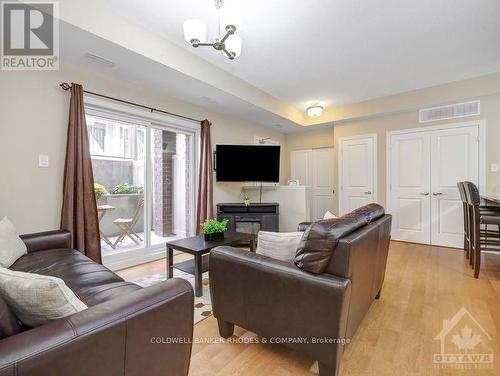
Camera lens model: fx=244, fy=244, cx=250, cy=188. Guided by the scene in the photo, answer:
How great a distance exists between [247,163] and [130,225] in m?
2.14

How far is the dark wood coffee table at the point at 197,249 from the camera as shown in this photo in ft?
7.61

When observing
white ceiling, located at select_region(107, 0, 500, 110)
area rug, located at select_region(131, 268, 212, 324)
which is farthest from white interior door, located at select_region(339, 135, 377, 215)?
area rug, located at select_region(131, 268, 212, 324)

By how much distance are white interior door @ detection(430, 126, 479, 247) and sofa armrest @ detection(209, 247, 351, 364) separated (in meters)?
3.95

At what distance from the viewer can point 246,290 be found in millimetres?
1538

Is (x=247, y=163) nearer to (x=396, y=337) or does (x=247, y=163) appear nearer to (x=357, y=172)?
(x=357, y=172)

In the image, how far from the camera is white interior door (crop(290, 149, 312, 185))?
604 cm

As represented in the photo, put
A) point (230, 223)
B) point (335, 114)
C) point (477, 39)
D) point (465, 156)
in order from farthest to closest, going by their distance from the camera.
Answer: point (335, 114)
point (230, 223)
point (465, 156)
point (477, 39)

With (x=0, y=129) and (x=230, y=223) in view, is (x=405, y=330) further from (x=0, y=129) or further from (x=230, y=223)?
(x=0, y=129)

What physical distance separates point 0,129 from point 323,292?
3.12m

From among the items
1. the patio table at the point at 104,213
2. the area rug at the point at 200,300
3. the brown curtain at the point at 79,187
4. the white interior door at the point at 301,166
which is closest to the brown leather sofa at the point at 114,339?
the area rug at the point at 200,300

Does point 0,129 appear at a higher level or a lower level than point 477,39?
lower

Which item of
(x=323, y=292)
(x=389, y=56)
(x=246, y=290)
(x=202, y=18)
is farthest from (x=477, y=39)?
(x=246, y=290)

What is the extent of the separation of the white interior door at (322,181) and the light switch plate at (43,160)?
16.5 feet

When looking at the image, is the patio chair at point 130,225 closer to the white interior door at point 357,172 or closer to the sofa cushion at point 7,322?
the sofa cushion at point 7,322
